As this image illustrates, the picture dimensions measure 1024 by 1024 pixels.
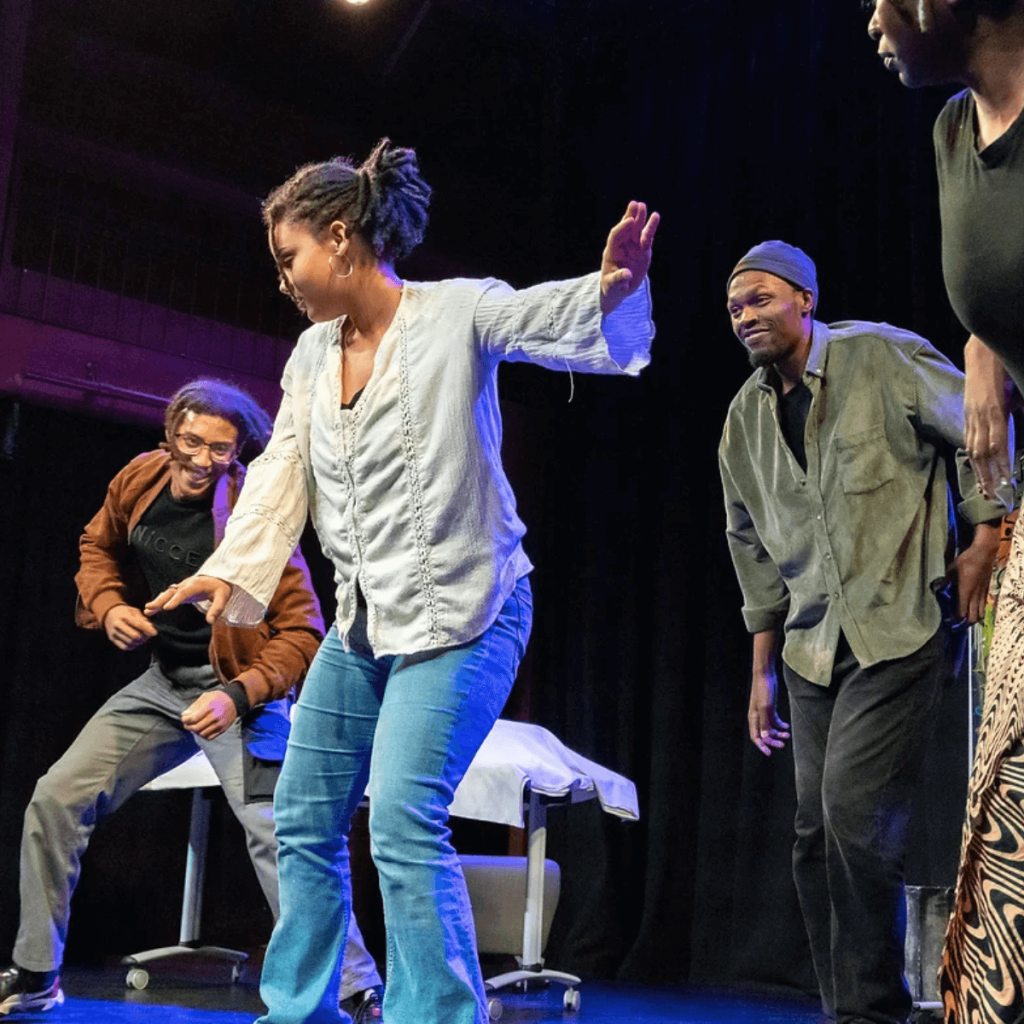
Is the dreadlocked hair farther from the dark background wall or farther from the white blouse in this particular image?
the dark background wall

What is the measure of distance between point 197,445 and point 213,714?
0.98m

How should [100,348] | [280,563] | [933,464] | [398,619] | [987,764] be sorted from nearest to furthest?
1. [987,764]
2. [398,619]
3. [280,563]
4. [933,464]
5. [100,348]

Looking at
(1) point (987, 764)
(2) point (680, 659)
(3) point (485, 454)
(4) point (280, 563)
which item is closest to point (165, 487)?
(4) point (280, 563)

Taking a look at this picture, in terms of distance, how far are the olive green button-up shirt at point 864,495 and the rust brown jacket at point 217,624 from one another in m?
1.26

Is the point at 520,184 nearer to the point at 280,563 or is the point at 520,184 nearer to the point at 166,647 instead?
the point at 166,647

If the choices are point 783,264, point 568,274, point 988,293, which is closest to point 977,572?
point 783,264

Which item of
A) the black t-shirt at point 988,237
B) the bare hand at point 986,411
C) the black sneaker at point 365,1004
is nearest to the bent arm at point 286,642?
the black sneaker at point 365,1004

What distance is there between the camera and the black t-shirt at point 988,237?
3.63 feet

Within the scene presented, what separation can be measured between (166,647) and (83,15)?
12.6 ft

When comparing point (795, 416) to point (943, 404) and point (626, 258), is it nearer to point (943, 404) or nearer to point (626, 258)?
point (943, 404)

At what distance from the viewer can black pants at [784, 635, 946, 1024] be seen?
2.63 meters

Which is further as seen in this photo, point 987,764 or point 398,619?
point 398,619

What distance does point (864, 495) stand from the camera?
9.62 feet

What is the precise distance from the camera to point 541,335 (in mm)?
2053
